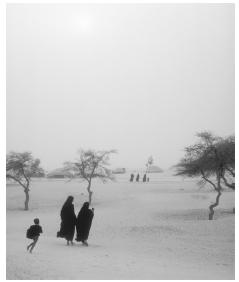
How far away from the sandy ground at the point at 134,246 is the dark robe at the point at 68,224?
36 centimetres

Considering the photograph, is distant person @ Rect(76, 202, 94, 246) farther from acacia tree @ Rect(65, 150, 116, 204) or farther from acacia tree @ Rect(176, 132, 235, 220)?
acacia tree @ Rect(65, 150, 116, 204)

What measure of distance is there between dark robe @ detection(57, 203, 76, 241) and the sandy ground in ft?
1.17

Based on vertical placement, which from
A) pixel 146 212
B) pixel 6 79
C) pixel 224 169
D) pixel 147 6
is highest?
pixel 147 6

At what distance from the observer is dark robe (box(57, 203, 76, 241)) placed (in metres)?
12.6

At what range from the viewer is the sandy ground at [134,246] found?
31.4 ft

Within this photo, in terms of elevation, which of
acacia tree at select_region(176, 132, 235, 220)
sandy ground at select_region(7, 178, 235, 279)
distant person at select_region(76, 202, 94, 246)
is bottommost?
sandy ground at select_region(7, 178, 235, 279)

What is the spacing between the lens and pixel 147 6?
1207 cm

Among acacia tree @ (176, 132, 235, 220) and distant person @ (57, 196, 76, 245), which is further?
acacia tree @ (176, 132, 235, 220)

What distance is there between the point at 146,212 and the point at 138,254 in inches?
515

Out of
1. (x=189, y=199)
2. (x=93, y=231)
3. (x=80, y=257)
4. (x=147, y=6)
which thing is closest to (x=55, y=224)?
(x=93, y=231)

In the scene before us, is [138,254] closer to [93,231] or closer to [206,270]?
[206,270]

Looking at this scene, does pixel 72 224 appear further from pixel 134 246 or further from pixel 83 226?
pixel 134 246

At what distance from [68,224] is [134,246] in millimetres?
2700

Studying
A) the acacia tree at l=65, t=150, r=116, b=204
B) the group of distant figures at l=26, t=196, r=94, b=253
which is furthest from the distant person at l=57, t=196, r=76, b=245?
the acacia tree at l=65, t=150, r=116, b=204
